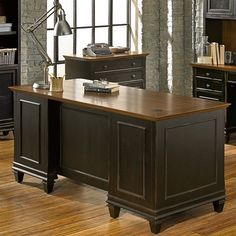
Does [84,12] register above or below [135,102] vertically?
above

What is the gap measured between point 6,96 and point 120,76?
1.62 meters

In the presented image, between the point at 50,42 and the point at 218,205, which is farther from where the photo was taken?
the point at 50,42

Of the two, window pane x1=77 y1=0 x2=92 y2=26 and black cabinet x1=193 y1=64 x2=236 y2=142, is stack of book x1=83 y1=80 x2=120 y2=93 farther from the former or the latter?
window pane x1=77 y1=0 x2=92 y2=26

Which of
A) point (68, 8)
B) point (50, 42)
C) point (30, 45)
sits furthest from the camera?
point (68, 8)

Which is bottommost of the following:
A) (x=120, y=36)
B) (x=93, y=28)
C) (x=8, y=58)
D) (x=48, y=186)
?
(x=48, y=186)

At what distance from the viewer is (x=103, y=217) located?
5.64m

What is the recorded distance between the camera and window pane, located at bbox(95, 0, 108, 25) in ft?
32.8

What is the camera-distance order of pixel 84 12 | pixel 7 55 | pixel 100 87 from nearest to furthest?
pixel 100 87 → pixel 7 55 → pixel 84 12

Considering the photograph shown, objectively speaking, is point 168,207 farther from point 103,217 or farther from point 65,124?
point 65,124

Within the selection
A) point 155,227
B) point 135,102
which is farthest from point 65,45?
point 155,227

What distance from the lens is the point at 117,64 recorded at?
9203 millimetres

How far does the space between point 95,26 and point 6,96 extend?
214 centimetres

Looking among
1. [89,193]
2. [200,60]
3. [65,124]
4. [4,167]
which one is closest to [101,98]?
[65,124]

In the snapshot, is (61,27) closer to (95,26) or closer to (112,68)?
(112,68)
